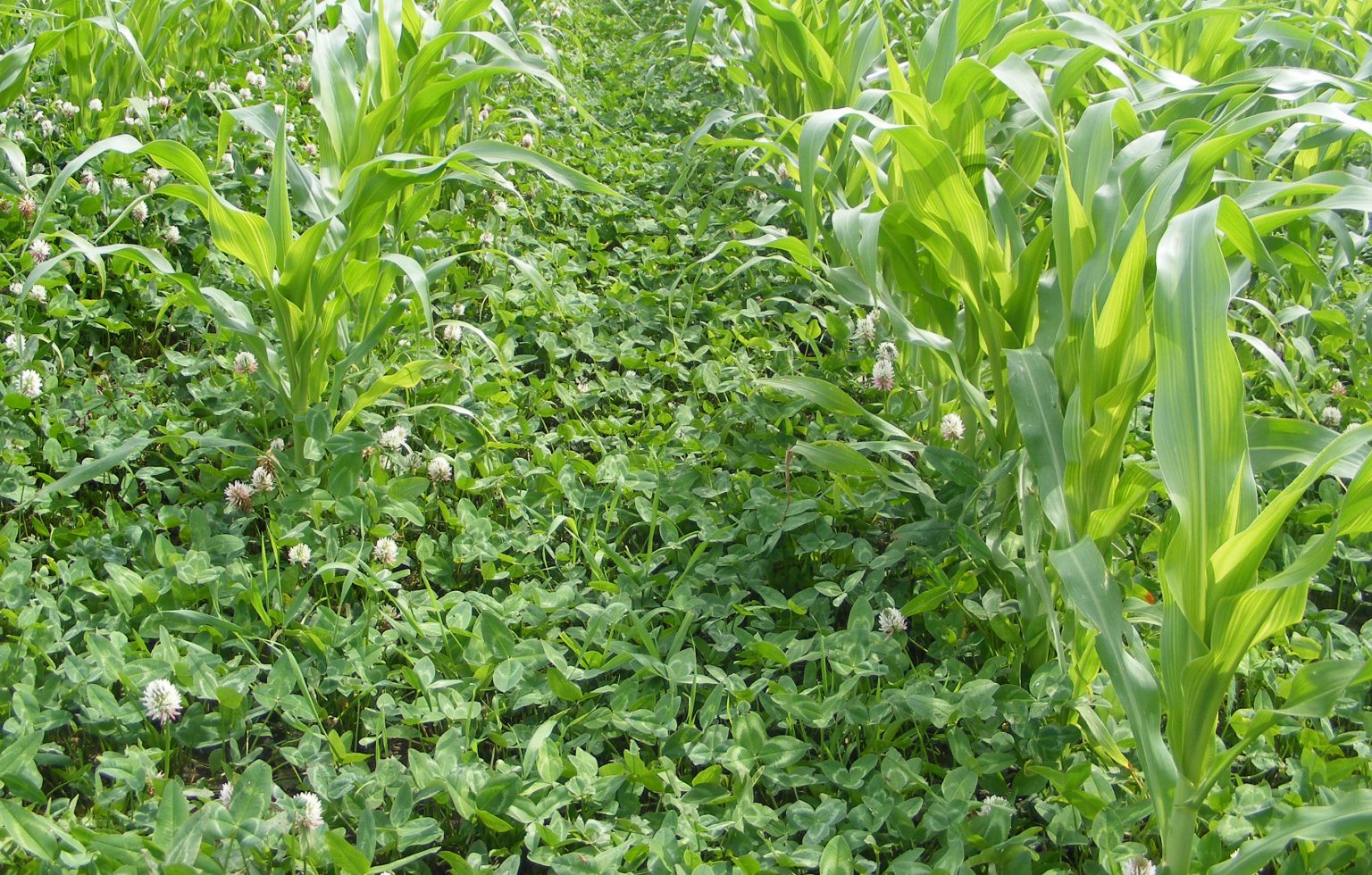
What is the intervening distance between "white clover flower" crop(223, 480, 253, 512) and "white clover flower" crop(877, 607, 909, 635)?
1.17 metres

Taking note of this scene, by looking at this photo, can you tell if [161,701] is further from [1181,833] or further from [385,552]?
[1181,833]

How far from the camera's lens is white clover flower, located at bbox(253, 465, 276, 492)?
191cm

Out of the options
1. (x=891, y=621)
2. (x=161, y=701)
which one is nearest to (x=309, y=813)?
(x=161, y=701)

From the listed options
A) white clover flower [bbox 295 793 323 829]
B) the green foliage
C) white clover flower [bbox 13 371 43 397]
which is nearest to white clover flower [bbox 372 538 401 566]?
the green foliage

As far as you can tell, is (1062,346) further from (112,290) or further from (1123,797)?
(112,290)

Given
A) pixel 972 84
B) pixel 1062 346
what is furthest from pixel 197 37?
pixel 1062 346

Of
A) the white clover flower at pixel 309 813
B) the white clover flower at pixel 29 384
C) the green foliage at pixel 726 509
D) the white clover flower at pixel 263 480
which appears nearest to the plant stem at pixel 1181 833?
the green foliage at pixel 726 509

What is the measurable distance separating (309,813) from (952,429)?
4.13ft

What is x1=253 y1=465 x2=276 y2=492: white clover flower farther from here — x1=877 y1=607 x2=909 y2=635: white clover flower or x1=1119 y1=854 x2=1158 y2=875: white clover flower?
x1=1119 y1=854 x2=1158 y2=875: white clover flower

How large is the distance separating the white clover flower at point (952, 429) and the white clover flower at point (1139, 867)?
32.8 inches

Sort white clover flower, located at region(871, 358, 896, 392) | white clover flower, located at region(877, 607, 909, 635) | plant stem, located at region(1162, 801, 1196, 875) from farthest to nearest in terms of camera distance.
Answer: white clover flower, located at region(871, 358, 896, 392), white clover flower, located at region(877, 607, 909, 635), plant stem, located at region(1162, 801, 1196, 875)

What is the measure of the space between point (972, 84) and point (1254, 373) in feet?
3.66

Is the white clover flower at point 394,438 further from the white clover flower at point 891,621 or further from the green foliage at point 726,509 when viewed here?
the white clover flower at point 891,621

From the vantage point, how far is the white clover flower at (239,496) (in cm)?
188
